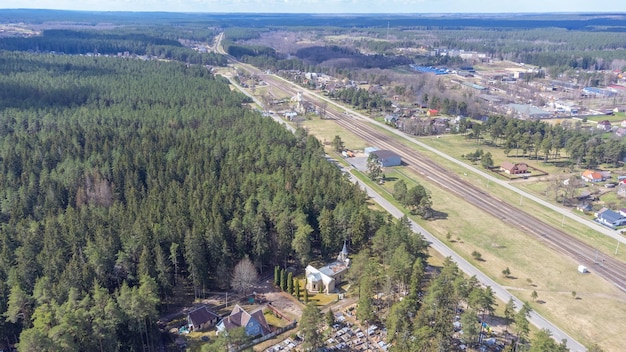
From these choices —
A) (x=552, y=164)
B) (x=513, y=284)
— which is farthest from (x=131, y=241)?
(x=552, y=164)

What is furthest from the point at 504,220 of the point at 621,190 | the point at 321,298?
the point at 321,298

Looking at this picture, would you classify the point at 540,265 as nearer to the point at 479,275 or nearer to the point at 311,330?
the point at 479,275

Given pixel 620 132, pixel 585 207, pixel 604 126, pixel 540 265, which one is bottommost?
pixel 540 265

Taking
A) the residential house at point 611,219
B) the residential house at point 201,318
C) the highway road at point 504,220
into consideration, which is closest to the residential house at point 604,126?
the highway road at point 504,220

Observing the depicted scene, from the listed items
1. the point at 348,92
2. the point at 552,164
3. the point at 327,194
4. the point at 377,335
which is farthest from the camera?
the point at 348,92

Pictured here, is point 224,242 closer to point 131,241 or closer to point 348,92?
point 131,241

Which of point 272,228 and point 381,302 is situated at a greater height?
point 272,228

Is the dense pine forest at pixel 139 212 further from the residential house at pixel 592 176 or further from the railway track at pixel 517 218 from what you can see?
the residential house at pixel 592 176
